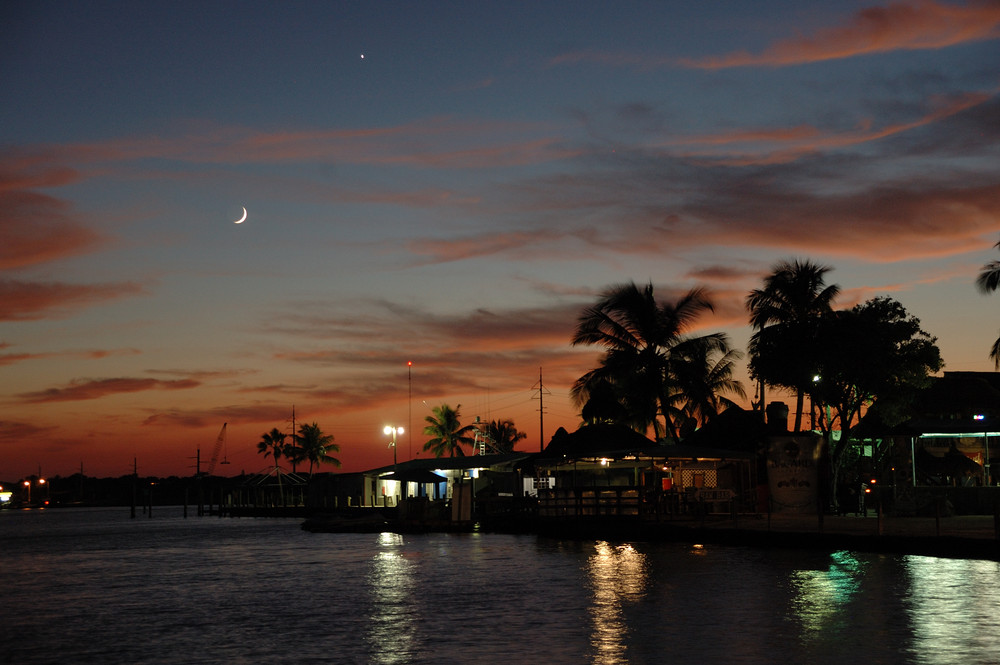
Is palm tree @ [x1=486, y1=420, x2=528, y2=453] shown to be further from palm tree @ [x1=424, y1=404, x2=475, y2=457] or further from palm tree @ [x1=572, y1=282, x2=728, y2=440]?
palm tree @ [x1=572, y1=282, x2=728, y2=440]

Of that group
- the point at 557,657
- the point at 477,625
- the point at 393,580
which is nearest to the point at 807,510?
the point at 393,580

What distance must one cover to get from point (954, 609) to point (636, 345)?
34275 mm

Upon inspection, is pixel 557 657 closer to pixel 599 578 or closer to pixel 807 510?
pixel 599 578

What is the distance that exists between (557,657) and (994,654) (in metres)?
7.05

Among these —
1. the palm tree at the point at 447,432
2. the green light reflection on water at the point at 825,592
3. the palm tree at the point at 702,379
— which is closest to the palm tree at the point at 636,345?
the palm tree at the point at 702,379

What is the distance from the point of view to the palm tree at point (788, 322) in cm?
4753

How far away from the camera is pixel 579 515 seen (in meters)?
46.0

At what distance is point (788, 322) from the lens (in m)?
49.9

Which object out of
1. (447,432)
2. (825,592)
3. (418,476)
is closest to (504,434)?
(447,432)

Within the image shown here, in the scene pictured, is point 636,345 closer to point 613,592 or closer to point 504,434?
point 613,592

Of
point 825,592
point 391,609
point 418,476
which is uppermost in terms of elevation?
point 418,476

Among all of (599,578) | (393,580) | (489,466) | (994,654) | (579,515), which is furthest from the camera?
(489,466)

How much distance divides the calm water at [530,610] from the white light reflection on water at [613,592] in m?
0.08

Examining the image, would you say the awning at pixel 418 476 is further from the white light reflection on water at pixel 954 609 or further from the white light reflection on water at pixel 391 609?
the white light reflection on water at pixel 954 609
